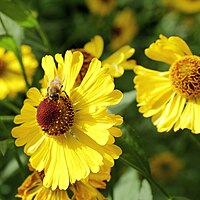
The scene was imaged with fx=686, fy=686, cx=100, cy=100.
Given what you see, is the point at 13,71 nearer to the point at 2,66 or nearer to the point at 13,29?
the point at 2,66

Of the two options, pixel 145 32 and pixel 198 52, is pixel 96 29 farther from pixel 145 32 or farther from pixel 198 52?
pixel 198 52

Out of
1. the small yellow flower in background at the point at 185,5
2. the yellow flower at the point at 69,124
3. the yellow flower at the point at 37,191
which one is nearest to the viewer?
the yellow flower at the point at 69,124

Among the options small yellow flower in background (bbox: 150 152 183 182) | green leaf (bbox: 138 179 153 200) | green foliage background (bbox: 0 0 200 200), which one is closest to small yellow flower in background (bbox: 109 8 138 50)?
green foliage background (bbox: 0 0 200 200)

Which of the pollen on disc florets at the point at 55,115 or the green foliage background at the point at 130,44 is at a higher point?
the pollen on disc florets at the point at 55,115

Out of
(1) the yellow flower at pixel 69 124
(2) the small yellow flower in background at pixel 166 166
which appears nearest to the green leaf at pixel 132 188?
(1) the yellow flower at pixel 69 124

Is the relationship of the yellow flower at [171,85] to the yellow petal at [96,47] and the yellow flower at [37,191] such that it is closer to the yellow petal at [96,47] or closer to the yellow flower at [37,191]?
the yellow petal at [96,47]

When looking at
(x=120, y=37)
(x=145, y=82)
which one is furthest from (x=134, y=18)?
(x=145, y=82)
